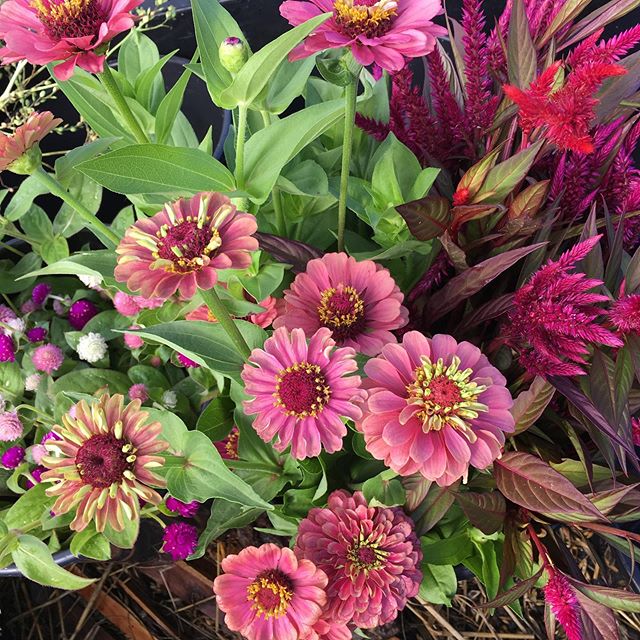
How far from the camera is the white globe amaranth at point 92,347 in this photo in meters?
0.66

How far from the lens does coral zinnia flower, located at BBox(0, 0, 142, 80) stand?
386 mm

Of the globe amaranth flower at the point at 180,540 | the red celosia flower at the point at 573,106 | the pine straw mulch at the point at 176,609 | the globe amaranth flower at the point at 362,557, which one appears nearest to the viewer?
the red celosia flower at the point at 573,106

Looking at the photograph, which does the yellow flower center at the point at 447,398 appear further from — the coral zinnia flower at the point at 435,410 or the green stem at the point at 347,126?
the green stem at the point at 347,126

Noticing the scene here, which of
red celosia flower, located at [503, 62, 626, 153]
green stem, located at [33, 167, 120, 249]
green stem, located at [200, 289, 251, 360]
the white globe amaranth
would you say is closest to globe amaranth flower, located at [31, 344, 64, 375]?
the white globe amaranth

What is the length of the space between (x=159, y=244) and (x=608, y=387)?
0.30m

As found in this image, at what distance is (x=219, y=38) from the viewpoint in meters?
0.47

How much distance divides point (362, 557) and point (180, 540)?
0.21m

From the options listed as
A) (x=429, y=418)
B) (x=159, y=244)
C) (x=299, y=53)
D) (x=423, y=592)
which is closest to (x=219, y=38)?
(x=299, y=53)

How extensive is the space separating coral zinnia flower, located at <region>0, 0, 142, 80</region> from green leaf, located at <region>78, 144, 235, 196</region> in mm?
60

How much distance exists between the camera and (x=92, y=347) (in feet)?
2.18

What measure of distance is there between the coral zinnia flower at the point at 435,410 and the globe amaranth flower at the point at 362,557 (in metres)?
0.11

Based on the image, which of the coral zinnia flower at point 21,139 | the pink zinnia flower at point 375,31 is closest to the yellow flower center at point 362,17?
the pink zinnia flower at point 375,31

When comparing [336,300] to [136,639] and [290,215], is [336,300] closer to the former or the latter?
[290,215]

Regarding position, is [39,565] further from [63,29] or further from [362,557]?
[63,29]
